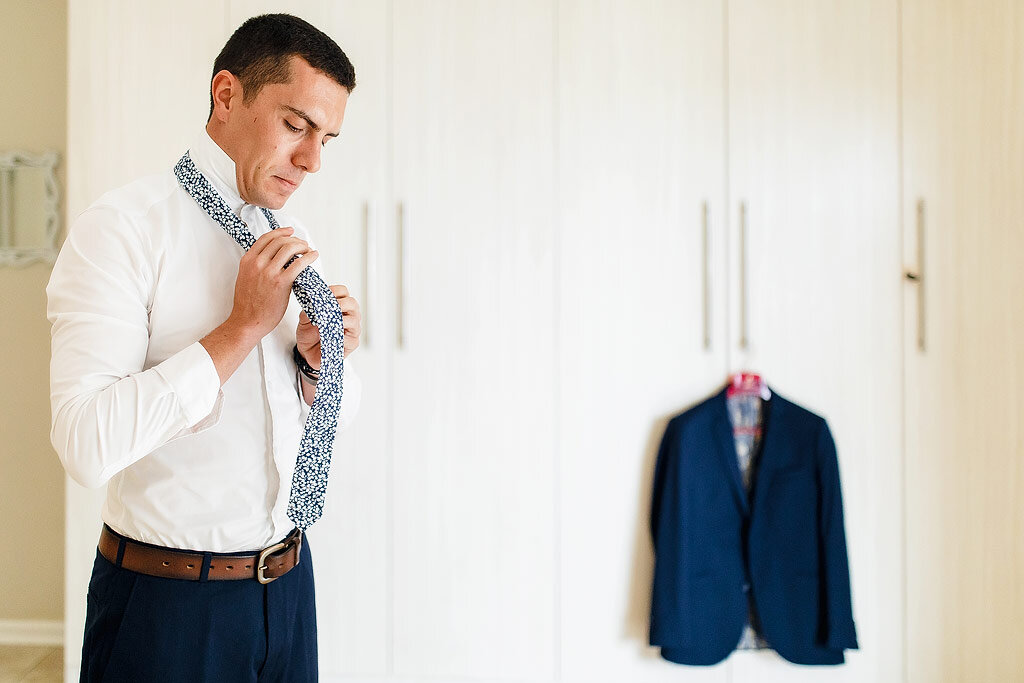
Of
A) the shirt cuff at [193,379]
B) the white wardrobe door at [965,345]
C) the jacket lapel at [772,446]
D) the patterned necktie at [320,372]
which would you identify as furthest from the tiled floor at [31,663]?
the white wardrobe door at [965,345]

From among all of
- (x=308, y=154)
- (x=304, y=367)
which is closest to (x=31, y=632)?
(x=304, y=367)

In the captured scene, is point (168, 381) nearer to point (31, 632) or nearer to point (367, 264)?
point (367, 264)

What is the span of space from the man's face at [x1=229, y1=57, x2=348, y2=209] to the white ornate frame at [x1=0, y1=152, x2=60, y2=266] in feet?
6.67

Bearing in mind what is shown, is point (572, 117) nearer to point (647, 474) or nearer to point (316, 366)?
point (647, 474)

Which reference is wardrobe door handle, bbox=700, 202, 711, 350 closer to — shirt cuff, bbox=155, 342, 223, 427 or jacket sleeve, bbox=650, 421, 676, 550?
jacket sleeve, bbox=650, 421, 676, 550

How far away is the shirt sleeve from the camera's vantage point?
0.92 metres

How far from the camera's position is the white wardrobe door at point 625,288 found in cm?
212

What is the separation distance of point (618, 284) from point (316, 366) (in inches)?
45.4

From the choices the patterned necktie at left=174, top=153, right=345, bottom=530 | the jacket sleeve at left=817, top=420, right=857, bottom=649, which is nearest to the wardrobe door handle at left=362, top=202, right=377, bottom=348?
the patterned necktie at left=174, top=153, right=345, bottom=530

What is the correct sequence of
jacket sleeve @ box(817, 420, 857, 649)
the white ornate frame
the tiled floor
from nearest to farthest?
1. jacket sleeve @ box(817, 420, 857, 649)
2. the tiled floor
3. the white ornate frame

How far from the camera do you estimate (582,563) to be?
2137mm

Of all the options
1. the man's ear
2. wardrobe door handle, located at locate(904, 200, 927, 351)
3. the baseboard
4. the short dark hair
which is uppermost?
the short dark hair

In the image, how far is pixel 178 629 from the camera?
105 centimetres

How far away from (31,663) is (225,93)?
241 centimetres
